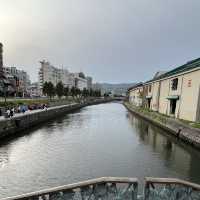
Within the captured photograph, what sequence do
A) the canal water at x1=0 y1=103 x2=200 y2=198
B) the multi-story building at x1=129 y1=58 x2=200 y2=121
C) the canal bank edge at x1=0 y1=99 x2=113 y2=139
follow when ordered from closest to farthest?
the canal water at x1=0 y1=103 x2=200 y2=198 < the canal bank edge at x1=0 y1=99 x2=113 y2=139 < the multi-story building at x1=129 y1=58 x2=200 y2=121

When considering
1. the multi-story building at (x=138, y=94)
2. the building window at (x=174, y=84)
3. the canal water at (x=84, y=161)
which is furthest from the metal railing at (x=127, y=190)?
the multi-story building at (x=138, y=94)

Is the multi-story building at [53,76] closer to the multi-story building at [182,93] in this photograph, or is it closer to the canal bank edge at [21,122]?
the canal bank edge at [21,122]

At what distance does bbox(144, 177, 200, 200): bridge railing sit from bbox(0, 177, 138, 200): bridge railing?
0.34 m

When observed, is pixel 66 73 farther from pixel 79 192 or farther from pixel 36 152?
pixel 79 192

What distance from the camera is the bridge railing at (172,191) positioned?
4.22m

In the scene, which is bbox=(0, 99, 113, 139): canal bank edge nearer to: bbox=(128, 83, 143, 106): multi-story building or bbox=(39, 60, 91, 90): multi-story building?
bbox=(128, 83, 143, 106): multi-story building

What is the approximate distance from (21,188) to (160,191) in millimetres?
7891

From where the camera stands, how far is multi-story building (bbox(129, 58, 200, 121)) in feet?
70.9

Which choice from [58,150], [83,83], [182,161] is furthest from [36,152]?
[83,83]

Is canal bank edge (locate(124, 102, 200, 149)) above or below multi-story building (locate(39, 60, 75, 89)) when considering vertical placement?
below

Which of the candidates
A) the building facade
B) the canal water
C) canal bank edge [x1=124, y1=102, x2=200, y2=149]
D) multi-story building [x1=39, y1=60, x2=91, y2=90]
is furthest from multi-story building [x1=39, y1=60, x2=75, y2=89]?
the canal water

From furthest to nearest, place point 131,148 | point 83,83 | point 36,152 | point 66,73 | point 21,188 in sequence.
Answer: point 83,83 < point 66,73 < point 131,148 < point 36,152 < point 21,188

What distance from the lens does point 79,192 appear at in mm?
4160

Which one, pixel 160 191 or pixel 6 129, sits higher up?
pixel 160 191
